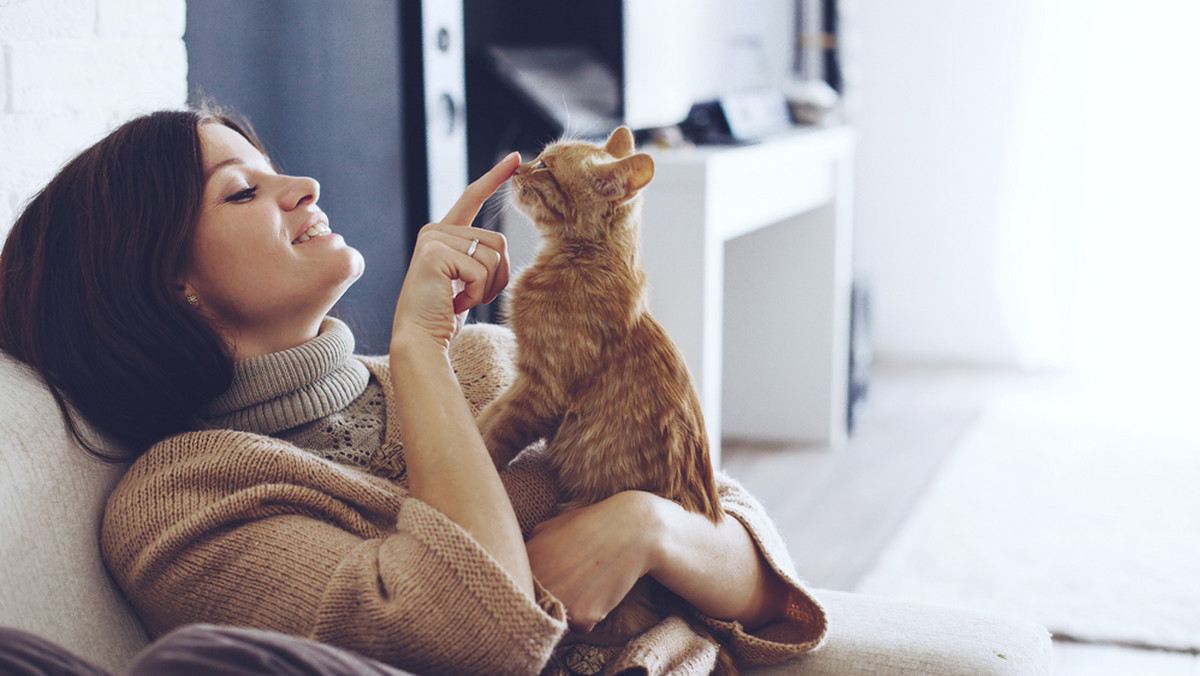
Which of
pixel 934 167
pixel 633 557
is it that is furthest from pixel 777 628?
pixel 934 167

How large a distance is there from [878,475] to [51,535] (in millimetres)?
2614

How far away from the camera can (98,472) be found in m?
1.02

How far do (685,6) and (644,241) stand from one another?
3.06ft

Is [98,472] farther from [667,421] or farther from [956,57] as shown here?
[956,57]

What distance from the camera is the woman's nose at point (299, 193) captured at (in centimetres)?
117

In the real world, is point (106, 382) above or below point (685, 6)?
below

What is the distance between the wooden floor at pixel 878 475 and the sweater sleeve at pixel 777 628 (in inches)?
48.6

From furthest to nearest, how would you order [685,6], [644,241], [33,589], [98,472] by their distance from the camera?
[685,6] < [644,241] < [98,472] < [33,589]

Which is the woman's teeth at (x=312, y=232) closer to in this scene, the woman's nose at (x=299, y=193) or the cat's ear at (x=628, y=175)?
the woman's nose at (x=299, y=193)

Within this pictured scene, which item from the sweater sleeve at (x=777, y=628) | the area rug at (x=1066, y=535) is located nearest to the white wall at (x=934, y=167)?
the area rug at (x=1066, y=535)

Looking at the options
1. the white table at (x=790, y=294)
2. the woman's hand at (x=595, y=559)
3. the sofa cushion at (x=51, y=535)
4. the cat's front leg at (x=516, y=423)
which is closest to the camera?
the sofa cushion at (x=51, y=535)

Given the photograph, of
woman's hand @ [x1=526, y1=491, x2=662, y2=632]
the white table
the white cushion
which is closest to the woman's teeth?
woman's hand @ [x1=526, y1=491, x2=662, y2=632]

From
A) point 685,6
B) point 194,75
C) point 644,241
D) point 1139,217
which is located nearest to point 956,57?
point 1139,217

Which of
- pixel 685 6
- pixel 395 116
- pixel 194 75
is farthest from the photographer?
pixel 685 6
